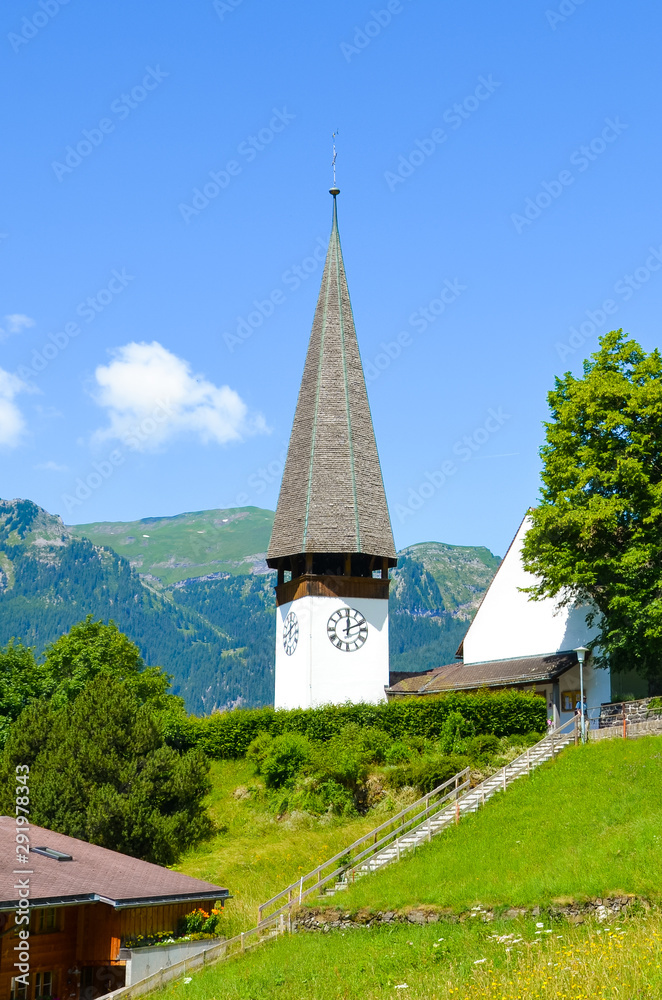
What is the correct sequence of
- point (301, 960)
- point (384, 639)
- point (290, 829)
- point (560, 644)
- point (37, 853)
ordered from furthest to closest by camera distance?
point (384, 639)
point (560, 644)
point (290, 829)
point (37, 853)
point (301, 960)

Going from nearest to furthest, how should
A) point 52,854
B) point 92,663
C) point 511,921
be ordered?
point 511,921
point 52,854
point 92,663

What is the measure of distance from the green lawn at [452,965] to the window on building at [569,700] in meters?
18.7

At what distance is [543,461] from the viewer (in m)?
38.1

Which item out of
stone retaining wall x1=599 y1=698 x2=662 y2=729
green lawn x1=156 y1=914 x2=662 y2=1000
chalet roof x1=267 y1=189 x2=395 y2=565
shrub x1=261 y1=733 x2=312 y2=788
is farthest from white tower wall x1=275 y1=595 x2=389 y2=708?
green lawn x1=156 y1=914 x2=662 y2=1000

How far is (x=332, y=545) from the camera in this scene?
4500 cm

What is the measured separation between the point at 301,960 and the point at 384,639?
81.5ft

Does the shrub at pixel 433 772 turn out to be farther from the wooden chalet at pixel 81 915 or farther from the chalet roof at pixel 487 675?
the wooden chalet at pixel 81 915

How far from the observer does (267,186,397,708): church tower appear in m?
44.3

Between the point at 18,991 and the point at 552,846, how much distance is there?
38.7 ft

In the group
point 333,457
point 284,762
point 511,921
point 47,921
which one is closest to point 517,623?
point 333,457

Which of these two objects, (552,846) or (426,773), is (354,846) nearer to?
(552,846)

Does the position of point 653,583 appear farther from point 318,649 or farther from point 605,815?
point 318,649

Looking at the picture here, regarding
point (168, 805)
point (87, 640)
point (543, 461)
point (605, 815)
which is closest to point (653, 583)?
point (543, 461)

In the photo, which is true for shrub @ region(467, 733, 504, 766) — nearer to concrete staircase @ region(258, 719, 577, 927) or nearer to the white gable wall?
concrete staircase @ region(258, 719, 577, 927)
